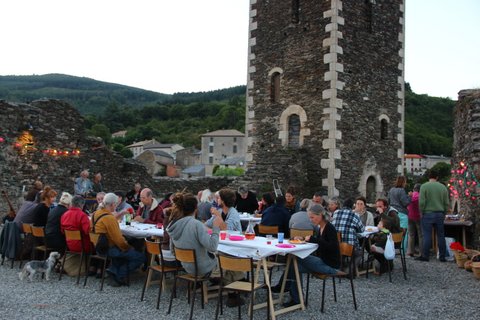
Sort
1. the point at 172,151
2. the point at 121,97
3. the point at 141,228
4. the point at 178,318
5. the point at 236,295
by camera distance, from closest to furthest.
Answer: the point at 178,318
the point at 236,295
the point at 141,228
the point at 172,151
the point at 121,97

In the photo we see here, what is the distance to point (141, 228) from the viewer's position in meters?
7.41

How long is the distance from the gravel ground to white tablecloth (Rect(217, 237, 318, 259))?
27.5 inches

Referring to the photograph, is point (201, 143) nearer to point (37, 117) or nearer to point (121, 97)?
point (121, 97)

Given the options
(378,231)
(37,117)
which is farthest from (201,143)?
(378,231)

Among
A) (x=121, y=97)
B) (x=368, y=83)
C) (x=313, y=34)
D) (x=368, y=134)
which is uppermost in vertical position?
(x=121, y=97)

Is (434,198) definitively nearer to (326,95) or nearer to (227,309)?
(227,309)

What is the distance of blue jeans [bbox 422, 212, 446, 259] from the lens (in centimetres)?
905

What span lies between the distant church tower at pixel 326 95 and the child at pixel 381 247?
557cm

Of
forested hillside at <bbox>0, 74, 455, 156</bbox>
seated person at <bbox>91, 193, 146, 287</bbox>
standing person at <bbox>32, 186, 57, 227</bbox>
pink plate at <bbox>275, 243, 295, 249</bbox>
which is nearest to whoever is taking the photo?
pink plate at <bbox>275, 243, 295, 249</bbox>

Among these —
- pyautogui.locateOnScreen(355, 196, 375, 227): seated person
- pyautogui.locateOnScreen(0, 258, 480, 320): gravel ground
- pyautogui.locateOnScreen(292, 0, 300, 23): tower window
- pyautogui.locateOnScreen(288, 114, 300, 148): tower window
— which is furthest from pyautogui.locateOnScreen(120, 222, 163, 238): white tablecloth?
pyautogui.locateOnScreen(292, 0, 300, 23): tower window

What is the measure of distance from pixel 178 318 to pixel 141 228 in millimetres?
2352

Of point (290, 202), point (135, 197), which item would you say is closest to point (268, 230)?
point (290, 202)

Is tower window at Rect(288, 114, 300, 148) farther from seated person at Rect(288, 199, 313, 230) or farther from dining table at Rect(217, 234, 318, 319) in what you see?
dining table at Rect(217, 234, 318, 319)

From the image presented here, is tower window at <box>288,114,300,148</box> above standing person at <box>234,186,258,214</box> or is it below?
above
